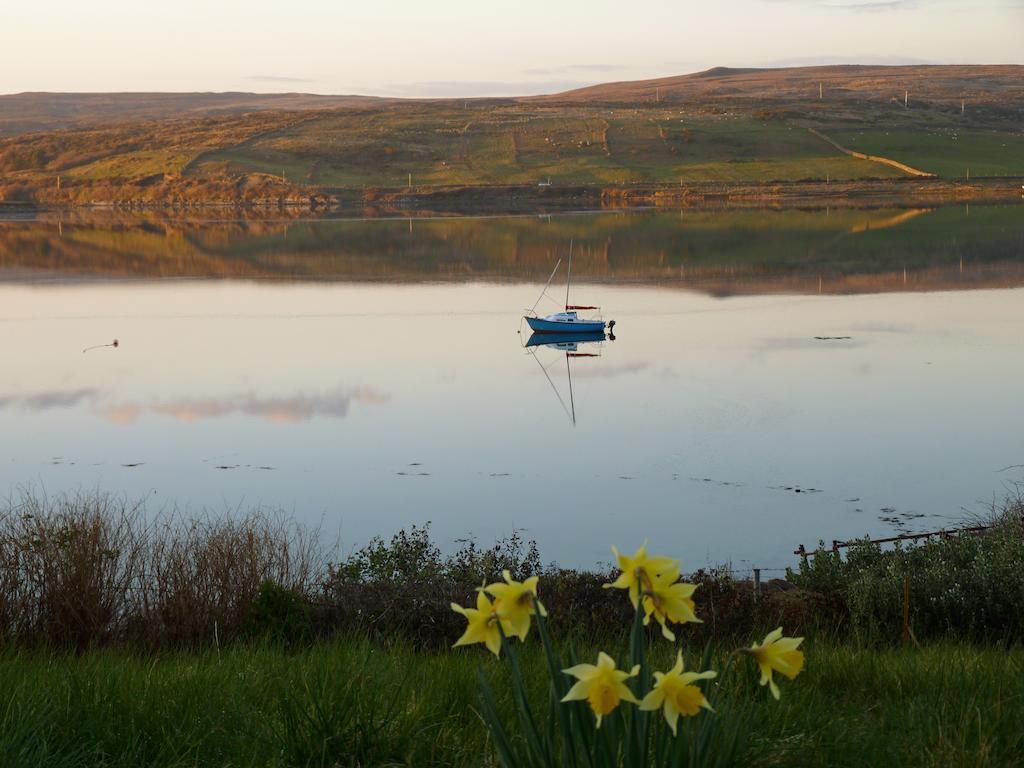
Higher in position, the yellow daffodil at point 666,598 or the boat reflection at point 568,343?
the yellow daffodil at point 666,598

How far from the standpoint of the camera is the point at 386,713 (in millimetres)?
4754

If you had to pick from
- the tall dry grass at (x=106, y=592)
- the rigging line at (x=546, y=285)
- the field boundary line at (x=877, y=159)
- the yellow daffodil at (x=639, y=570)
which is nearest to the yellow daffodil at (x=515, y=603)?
the yellow daffodil at (x=639, y=570)

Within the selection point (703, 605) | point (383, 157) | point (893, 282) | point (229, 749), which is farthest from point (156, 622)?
point (383, 157)

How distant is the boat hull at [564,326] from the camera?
3306cm

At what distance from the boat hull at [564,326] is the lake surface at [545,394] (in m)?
0.61

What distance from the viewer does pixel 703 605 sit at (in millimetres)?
8984

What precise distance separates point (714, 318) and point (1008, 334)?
8.12 m

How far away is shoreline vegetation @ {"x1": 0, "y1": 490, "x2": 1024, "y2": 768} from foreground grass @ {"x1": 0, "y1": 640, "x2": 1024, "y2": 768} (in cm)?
1

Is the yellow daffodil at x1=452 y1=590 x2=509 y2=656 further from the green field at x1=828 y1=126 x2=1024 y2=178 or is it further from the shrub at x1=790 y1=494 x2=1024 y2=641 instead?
the green field at x1=828 y1=126 x2=1024 y2=178

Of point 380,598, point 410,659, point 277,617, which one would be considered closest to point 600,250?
point 380,598

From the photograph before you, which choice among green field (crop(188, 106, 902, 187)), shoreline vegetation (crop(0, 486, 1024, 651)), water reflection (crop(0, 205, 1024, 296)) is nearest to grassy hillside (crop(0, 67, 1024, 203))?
green field (crop(188, 106, 902, 187))

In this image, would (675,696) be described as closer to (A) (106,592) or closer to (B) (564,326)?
(A) (106,592)

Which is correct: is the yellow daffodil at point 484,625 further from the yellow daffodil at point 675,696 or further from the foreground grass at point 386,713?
the foreground grass at point 386,713

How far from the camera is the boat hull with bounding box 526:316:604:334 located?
3306 centimetres
